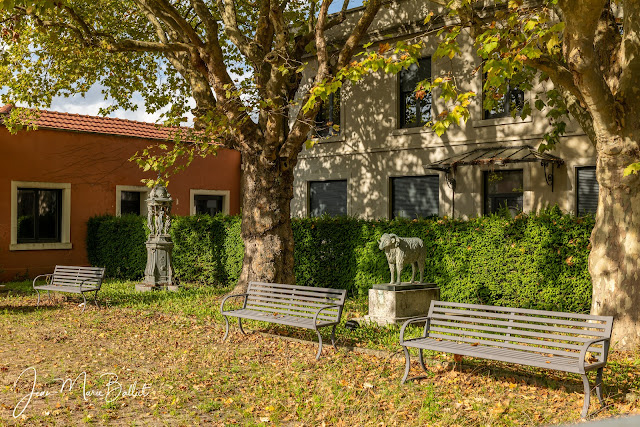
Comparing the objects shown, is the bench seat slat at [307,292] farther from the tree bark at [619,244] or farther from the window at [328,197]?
the window at [328,197]

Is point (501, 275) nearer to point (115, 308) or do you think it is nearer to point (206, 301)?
point (206, 301)

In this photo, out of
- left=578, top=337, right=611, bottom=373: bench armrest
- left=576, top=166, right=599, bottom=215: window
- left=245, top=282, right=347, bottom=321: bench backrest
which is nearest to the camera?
left=578, top=337, right=611, bottom=373: bench armrest

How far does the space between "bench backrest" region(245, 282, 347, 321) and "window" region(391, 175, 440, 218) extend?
799 cm

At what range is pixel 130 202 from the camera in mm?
20578

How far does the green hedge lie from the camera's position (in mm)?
10117

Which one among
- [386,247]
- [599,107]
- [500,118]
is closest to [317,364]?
[386,247]

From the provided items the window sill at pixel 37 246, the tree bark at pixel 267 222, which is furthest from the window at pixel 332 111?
the window sill at pixel 37 246

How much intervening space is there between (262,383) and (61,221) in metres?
14.4

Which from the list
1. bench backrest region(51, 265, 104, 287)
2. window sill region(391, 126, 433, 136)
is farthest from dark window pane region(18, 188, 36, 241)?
window sill region(391, 126, 433, 136)

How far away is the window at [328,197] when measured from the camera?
1889 cm

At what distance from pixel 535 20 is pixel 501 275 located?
517cm

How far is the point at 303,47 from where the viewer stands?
1274 cm

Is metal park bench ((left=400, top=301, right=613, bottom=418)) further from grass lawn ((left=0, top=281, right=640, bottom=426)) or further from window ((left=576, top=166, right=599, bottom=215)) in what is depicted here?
window ((left=576, top=166, right=599, bottom=215))

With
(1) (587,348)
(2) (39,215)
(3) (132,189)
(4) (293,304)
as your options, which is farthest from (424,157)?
(2) (39,215)
